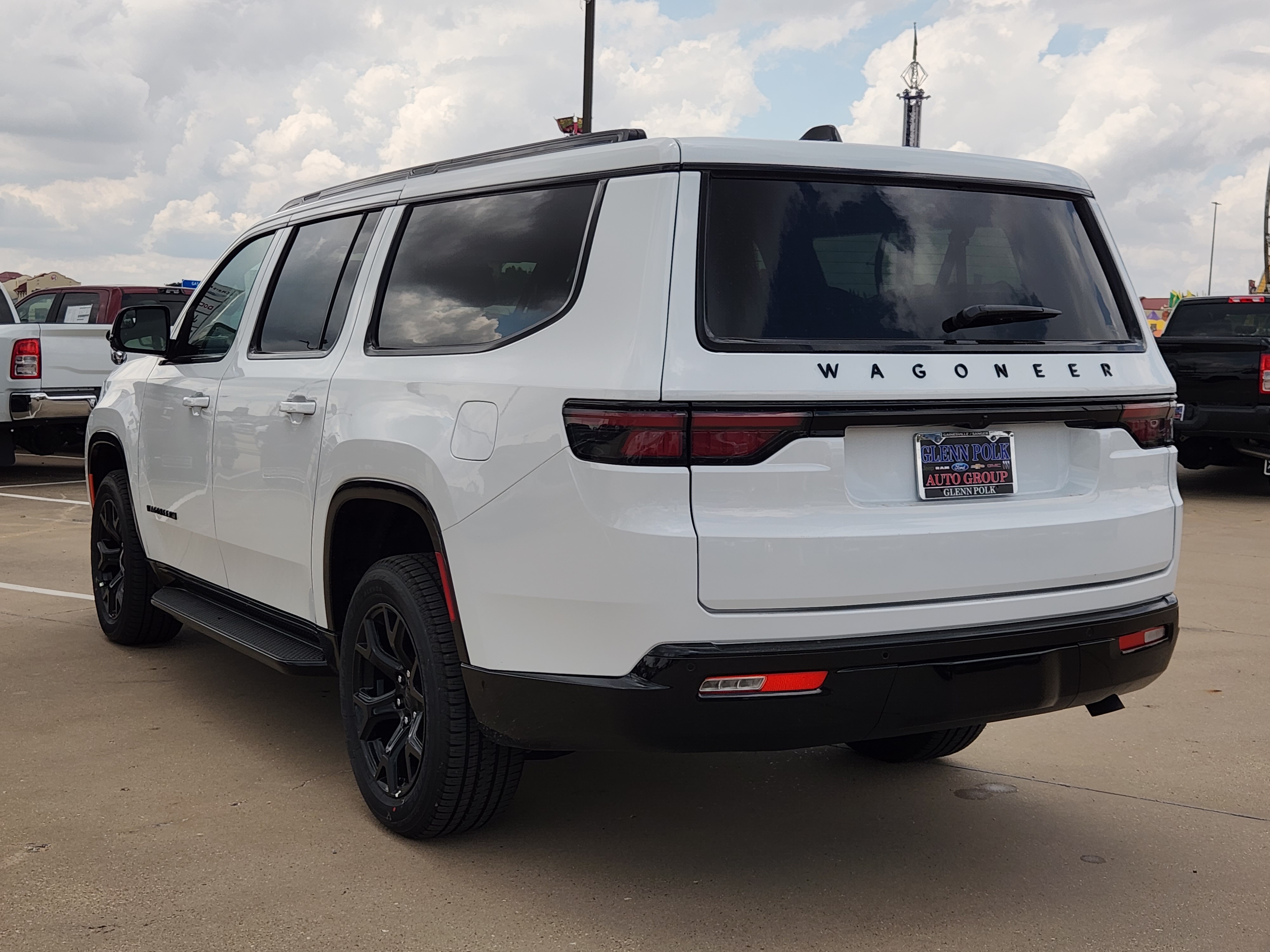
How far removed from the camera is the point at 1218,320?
13.4 meters

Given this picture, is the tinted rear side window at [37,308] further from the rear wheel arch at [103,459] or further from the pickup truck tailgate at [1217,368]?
the pickup truck tailgate at [1217,368]

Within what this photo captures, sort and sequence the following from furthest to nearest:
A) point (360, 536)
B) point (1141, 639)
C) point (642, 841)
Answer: point (360, 536)
point (642, 841)
point (1141, 639)

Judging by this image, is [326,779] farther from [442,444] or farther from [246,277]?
[246,277]

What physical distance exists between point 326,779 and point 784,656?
1978 mm

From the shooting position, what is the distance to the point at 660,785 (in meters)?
4.39

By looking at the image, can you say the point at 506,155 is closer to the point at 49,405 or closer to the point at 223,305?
the point at 223,305

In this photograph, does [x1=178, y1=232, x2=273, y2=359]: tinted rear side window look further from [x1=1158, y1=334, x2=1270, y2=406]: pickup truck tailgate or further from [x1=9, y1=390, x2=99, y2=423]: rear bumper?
[x1=1158, y1=334, x2=1270, y2=406]: pickup truck tailgate

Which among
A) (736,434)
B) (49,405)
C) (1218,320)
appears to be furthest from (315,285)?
(1218,320)

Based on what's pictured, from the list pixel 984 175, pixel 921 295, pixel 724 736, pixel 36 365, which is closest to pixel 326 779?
pixel 724 736

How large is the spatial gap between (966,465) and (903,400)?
259mm

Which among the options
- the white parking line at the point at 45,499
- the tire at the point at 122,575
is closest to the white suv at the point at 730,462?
the tire at the point at 122,575

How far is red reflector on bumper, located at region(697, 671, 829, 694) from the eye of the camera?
10.1 ft

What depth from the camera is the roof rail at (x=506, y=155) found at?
3488mm

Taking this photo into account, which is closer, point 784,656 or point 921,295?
point 784,656
